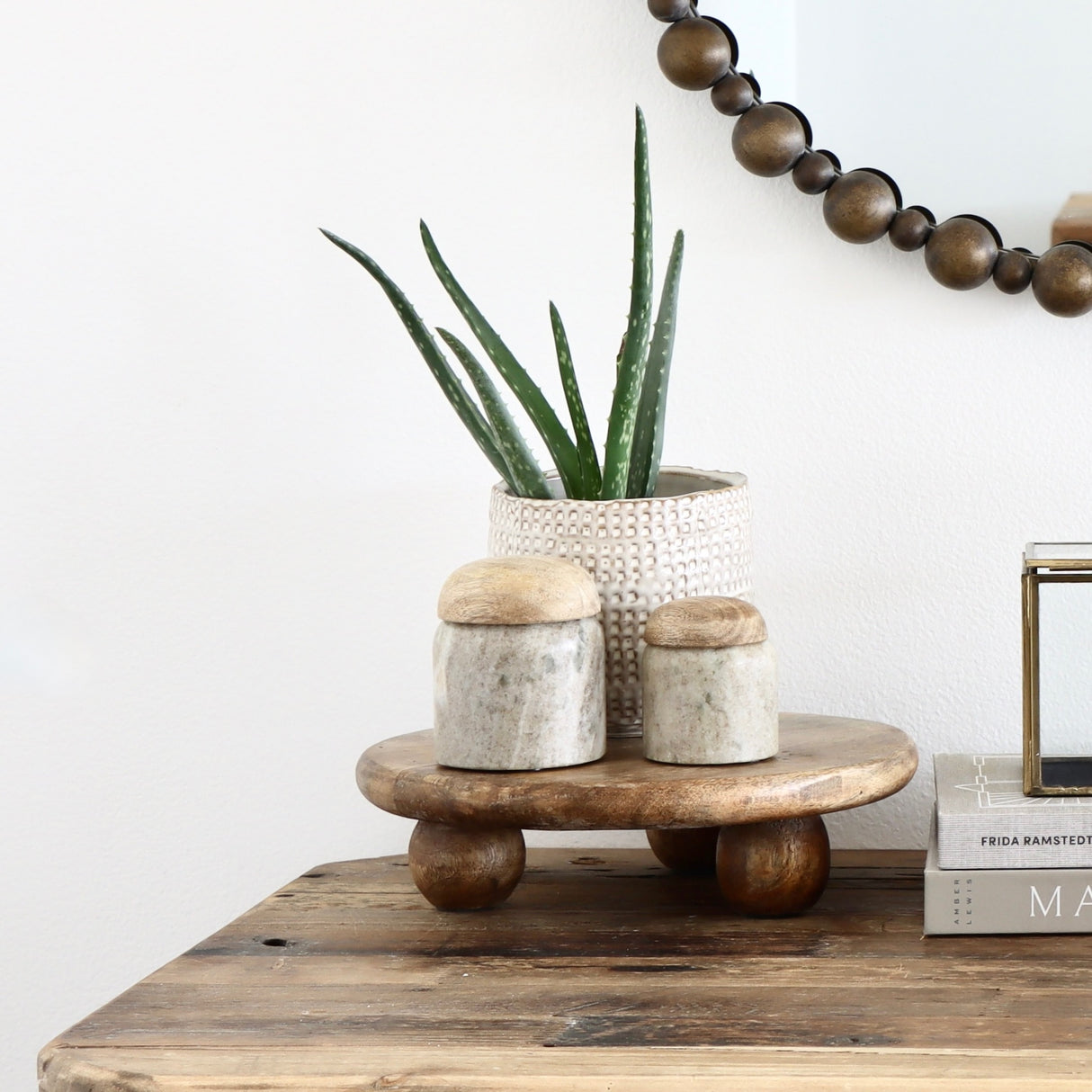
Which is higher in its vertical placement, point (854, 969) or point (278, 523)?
point (278, 523)

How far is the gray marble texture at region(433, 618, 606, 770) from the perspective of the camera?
1.90 ft

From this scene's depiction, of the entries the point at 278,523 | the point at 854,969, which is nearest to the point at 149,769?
the point at 278,523

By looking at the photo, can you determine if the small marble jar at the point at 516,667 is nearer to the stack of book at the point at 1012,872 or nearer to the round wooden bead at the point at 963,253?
the stack of book at the point at 1012,872

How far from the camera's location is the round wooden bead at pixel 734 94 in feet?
2.50

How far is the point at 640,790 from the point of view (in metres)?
0.56

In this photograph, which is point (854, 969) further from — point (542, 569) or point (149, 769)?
point (149, 769)

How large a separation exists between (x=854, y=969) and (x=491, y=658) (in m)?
0.22

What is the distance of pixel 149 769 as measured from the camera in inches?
34.5

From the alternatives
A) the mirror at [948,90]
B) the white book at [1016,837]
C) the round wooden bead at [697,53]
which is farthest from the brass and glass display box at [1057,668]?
the round wooden bead at [697,53]

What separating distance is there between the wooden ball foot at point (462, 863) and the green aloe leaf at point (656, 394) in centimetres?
20

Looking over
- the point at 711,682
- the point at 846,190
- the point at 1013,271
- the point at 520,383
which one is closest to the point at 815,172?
the point at 846,190

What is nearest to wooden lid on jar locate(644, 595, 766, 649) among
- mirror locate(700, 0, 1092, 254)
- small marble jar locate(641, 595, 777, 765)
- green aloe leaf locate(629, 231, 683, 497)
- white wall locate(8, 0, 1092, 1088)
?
small marble jar locate(641, 595, 777, 765)

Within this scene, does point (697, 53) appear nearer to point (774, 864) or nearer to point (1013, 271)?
point (1013, 271)

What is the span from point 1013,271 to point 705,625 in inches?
13.2
